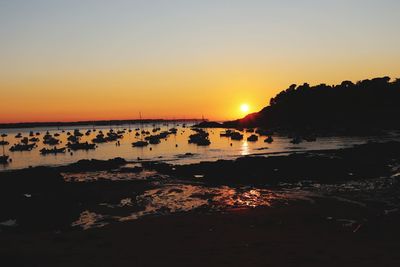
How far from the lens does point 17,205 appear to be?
1185 inches

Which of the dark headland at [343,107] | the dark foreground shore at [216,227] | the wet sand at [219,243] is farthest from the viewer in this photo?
the dark headland at [343,107]

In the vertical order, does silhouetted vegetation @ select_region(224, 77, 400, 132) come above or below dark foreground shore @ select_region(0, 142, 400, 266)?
above

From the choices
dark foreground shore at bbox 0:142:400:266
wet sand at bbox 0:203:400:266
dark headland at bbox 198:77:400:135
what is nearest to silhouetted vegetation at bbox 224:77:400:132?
dark headland at bbox 198:77:400:135

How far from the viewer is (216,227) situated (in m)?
23.8

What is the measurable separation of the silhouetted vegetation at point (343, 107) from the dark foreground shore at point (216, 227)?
4181 inches

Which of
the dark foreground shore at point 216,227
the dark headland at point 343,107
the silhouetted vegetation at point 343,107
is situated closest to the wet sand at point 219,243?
the dark foreground shore at point 216,227

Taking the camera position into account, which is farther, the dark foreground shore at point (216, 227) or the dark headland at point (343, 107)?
the dark headland at point (343, 107)

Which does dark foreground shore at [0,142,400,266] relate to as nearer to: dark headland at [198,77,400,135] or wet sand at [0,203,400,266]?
wet sand at [0,203,400,266]

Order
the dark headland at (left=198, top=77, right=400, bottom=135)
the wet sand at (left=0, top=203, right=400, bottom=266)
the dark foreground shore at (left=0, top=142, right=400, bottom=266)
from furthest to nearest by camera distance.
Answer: the dark headland at (left=198, top=77, right=400, bottom=135) < the dark foreground shore at (left=0, top=142, right=400, bottom=266) < the wet sand at (left=0, top=203, right=400, bottom=266)

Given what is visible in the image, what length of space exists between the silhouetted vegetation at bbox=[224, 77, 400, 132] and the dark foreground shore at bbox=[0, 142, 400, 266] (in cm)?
10621

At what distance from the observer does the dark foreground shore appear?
18594 mm

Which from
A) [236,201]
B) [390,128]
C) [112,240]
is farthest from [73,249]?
[390,128]

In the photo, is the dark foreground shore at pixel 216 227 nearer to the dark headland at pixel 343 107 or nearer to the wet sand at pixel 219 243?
the wet sand at pixel 219 243

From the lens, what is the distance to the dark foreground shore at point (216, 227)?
18.6 meters
